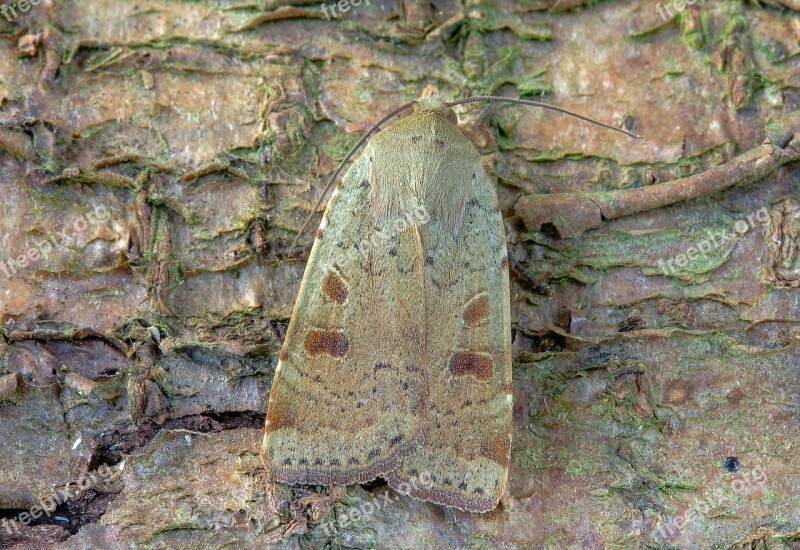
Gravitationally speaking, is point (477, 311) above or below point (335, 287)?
below

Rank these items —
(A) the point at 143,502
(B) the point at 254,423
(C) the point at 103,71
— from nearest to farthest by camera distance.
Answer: (A) the point at 143,502, (B) the point at 254,423, (C) the point at 103,71

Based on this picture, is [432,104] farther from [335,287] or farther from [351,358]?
[351,358]

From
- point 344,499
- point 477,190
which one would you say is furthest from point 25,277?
point 477,190

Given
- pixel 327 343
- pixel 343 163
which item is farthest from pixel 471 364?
pixel 343 163

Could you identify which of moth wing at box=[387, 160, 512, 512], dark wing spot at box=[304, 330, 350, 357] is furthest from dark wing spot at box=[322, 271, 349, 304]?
moth wing at box=[387, 160, 512, 512]

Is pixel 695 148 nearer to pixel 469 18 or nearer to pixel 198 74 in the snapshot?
pixel 469 18

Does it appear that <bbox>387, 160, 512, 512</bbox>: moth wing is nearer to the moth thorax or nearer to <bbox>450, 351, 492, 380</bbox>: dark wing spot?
<bbox>450, 351, 492, 380</bbox>: dark wing spot
